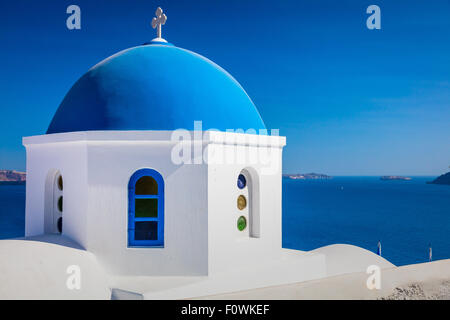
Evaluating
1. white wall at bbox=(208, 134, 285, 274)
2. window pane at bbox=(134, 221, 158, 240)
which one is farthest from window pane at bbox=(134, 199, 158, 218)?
white wall at bbox=(208, 134, 285, 274)

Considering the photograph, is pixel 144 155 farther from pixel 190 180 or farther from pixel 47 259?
pixel 47 259

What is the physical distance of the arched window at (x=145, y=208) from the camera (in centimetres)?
698

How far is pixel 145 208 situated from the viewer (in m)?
7.66

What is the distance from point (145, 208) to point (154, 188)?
1.47ft

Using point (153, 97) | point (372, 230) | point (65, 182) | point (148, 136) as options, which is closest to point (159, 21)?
point (153, 97)

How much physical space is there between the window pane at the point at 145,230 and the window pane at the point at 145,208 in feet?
1.39

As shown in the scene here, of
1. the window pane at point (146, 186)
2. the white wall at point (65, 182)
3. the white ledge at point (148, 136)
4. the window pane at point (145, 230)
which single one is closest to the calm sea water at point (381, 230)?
the window pane at point (145, 230)

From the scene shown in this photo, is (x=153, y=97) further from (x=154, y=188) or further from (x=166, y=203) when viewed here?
(x=166, y=203)

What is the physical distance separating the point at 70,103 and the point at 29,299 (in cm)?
422

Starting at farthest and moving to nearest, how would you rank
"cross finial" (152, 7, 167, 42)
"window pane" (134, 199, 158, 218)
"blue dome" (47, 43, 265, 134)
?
1. "cross finial" (152, 7, 167, 42)
2. "window pane" (134, 199, 158, 218)
3. "blue dome" (47, 43, 265, 134)

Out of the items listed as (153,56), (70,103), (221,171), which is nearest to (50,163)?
(70,103)

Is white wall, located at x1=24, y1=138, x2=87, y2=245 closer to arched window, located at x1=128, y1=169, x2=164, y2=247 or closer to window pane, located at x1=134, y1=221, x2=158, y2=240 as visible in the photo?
arched window, located at x1=128, y1=169, x2=164, y2=247

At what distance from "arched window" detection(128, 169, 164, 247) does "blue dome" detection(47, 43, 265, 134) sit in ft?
3.37

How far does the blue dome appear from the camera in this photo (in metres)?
7.14
